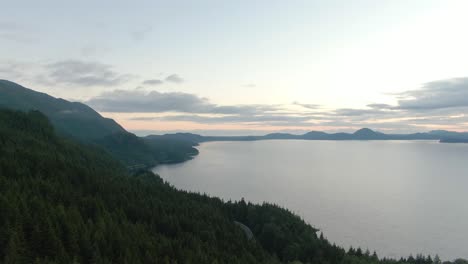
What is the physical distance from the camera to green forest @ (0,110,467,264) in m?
65.7

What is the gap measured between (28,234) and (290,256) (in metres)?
72.8

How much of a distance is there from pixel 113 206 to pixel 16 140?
88.3m

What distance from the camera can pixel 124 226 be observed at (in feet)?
284

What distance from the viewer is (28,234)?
6588 cm

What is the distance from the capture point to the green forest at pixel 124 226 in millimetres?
65688

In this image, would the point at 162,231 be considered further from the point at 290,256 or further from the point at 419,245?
the point at 419,245

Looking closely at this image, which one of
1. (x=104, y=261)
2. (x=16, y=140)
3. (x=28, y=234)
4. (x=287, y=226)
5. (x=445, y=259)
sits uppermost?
(x=16, y=140)

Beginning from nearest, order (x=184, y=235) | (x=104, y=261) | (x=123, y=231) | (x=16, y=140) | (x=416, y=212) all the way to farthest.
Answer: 1. (x=104, y=261)
2. (x=123, y=231)
3. (x=184, y=235)
4. (x=16, y=140)
5. (x=416, y=212)

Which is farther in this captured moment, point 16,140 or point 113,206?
point 16,140

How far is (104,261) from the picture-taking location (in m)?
64.6

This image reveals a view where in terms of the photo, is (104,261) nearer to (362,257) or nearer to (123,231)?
(123,231)

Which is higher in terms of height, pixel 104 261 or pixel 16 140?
pixel 16 140

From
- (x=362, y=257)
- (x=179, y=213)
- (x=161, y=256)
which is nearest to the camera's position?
(x=161, y=256)

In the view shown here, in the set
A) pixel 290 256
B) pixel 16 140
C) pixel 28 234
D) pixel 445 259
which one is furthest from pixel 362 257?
pixel 16 140
